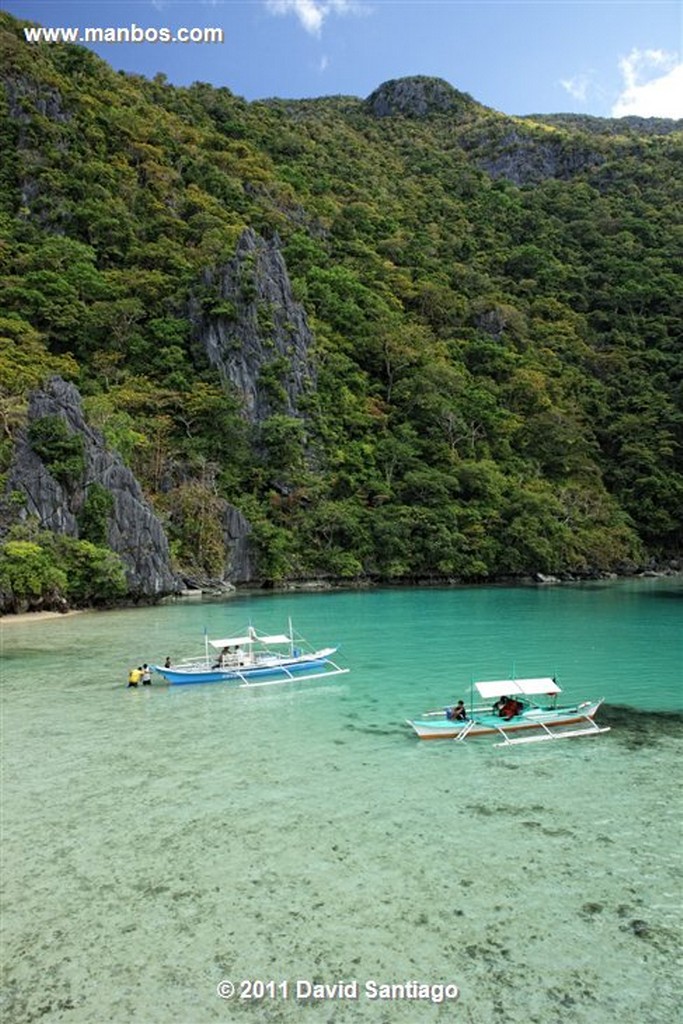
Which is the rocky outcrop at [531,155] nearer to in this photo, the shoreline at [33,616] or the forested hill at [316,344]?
the forested hill at [316,344]

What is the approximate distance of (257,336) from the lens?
61094mm

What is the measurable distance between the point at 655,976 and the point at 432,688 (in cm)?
1334

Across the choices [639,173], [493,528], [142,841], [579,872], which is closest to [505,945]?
[579,872]

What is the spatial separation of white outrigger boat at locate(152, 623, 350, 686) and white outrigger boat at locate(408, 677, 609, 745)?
266 inches

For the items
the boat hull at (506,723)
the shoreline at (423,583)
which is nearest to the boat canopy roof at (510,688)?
the boat hull at (506,723)

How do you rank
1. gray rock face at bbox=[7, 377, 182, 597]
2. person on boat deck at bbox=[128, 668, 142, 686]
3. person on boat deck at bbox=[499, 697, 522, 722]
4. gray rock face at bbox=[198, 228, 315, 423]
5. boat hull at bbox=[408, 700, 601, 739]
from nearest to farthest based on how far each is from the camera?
boat hull at bbox=[408, 700, 601, 739] < person on boat deck at bbox=[499, 697, 522, 722] < person on boat deck at bbox=[128, 668, 142, 686] < gray rock face at bbox=[7, 377, 182, 597] < gray rock face at bbox=[198, 228, 315, 423]

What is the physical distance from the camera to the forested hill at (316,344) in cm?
5431

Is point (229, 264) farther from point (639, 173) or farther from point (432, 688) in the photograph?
point (639, 173)

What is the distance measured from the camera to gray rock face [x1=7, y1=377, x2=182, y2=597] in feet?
132

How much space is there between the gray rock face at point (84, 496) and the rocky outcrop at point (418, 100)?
126 metres

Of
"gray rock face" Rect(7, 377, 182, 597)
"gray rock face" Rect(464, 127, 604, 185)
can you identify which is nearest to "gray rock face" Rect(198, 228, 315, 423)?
"gray rock face" Rect(7, 377, 182, 597)

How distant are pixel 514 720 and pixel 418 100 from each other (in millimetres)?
157646

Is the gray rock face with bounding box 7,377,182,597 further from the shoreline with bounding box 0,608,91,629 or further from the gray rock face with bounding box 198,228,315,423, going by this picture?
the gray rock face with bounding box 198,228,315,423

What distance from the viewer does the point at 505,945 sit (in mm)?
7641
